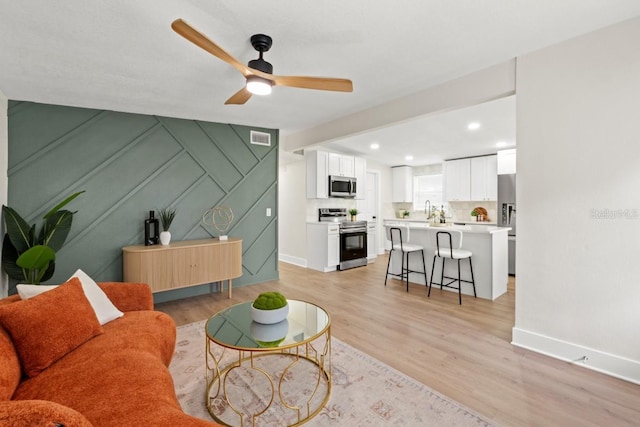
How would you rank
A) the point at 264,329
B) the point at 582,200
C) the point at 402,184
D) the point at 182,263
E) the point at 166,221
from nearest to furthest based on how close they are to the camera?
the point at 264,329 < the point at 582,200 < the point at 182,263 < the point at 166,221 < the point at 402,184

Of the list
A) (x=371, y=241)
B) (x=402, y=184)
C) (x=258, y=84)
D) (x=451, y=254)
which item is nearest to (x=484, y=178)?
(x=402, y=184)

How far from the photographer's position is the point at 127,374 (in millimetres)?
1442

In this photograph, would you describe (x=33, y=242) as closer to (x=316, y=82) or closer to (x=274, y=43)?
(x=274, y=43)

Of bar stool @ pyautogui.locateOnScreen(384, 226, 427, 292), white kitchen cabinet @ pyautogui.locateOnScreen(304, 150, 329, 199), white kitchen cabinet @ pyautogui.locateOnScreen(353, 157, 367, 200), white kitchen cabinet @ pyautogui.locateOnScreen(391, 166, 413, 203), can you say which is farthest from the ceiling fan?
white kitchen cabinet @ pyautogui.locateOnScreen(391, 166, 413, 203)

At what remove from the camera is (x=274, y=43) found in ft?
7.70

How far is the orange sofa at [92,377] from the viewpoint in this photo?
1073 millimetres

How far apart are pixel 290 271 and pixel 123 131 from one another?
349cm

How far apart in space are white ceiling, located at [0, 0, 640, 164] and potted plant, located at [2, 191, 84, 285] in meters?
1.19

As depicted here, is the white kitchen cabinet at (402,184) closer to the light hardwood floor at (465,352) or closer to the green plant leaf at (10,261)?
the light hardwood floor at (465,352)

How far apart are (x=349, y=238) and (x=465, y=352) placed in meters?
3.58

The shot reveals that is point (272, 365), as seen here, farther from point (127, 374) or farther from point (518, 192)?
point (518, 192)

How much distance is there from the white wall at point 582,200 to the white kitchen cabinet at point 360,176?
4125mm

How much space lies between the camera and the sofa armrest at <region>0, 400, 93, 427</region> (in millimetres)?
717

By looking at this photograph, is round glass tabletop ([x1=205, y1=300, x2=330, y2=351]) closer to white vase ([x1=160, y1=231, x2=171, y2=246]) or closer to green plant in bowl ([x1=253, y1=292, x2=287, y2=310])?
green plant in bowl ([x1=253, y1=292, x2=287, y2=310])
